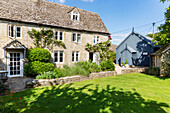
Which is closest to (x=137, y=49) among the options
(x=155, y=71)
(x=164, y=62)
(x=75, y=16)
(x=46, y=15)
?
(x=164, y=62)

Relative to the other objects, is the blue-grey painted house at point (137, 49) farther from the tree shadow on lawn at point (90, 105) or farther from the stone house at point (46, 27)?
the tree shadow on lawn at point (90, 105)

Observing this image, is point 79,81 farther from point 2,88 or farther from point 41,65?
point 2,88

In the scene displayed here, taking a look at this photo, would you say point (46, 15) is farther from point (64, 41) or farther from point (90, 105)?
point (90, 105)

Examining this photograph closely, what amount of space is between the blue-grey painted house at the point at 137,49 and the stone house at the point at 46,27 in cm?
752

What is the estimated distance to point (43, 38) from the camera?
13250 mm

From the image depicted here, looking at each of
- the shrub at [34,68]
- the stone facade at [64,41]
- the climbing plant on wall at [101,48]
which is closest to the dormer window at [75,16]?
the stone facade at [64,41]

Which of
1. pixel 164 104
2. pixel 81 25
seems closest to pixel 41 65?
pixel 81 25

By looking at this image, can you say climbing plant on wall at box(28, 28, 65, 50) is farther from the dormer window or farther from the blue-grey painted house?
the blue-grey painted house

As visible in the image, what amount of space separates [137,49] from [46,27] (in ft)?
62.4

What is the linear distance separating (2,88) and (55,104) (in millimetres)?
3955

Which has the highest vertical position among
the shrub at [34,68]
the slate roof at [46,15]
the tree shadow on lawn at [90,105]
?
the slate roof at [46,15]

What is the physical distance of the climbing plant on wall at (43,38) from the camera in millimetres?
12695

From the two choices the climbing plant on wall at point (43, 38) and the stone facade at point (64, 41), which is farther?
the climbing plant on wall at point (43, 38)

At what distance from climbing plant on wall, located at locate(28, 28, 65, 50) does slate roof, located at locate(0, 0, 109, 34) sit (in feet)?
3.72
